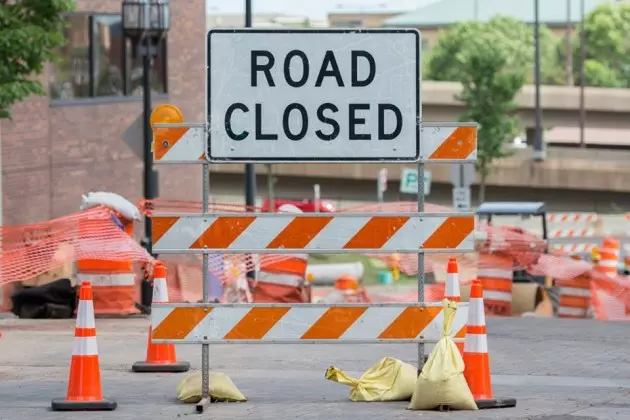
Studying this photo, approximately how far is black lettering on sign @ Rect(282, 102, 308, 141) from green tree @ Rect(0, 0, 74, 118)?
33.8 feet

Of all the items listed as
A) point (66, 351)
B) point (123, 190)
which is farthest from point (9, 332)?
point (123, 190)

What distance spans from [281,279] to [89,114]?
49.9 ft

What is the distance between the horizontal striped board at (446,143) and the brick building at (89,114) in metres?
21.6

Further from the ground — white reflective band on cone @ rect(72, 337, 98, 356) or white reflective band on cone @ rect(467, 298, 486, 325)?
white reflective band on cone @ rect(467, 298, 486, 325)

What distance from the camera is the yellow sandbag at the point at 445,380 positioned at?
33.8ft

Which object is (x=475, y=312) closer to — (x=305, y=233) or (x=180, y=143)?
(x=305, y=233)

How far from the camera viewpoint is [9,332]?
54.5 feet

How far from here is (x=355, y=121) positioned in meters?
10.6

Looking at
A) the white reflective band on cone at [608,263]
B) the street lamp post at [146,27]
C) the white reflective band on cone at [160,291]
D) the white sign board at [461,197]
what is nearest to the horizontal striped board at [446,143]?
the white reflective band on cone at [160,291]

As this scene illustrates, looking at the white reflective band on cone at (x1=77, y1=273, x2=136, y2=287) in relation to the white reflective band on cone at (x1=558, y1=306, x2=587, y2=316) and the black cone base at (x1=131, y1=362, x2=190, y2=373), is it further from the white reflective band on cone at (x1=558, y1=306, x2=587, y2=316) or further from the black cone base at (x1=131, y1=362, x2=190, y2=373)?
the white reflective band on cone at (x1=558, y1=306, x2=587, y2=316)

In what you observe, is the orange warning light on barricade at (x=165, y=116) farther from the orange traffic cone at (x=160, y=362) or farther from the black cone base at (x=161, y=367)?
the black cone base at (x=161, y=367)

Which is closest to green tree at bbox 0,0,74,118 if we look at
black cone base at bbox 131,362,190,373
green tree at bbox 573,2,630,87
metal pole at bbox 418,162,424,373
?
black cone base at bbox 131,362,190,373

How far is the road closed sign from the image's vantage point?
34.5 feet

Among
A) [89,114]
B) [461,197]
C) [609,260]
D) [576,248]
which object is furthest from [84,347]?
[576,248]
